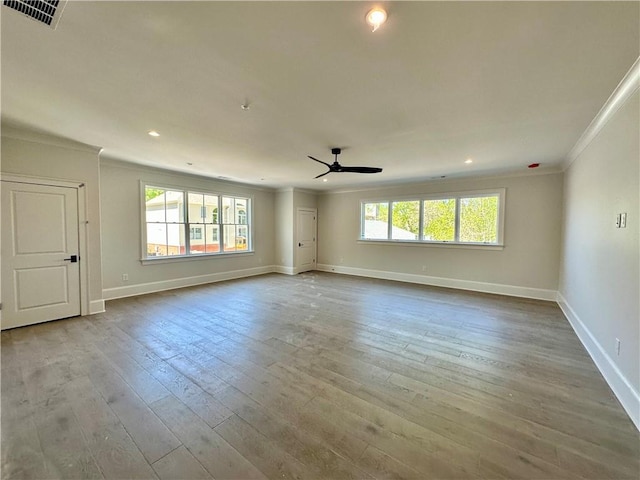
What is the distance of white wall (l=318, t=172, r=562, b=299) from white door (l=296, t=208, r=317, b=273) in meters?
0.91

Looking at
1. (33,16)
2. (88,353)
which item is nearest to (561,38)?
(33,16)

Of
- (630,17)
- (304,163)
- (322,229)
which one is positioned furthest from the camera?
(322,229)

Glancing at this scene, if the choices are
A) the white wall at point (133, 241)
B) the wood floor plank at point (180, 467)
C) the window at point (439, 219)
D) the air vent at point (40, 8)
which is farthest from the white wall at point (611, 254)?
the white wall at point (133, 241)

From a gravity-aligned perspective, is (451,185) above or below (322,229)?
above

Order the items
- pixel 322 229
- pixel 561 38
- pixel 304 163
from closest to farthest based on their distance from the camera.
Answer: pixel 561 38, pixel 304 163, pixel 322 229

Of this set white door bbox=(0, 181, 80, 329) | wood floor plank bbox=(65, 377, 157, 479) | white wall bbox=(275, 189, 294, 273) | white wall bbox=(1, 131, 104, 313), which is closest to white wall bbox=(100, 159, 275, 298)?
white wall bbox=(1, 131, 104, 313)

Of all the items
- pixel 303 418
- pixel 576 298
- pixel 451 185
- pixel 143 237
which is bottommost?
pixel 303 418

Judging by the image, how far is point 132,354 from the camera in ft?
9.65

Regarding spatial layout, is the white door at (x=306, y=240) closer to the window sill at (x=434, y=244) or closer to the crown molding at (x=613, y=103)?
the window sill at (x=434, y=244)

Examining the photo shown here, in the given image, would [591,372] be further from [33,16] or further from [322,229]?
[322,229]

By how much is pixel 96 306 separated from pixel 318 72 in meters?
4.77

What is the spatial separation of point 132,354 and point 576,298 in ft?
18.8

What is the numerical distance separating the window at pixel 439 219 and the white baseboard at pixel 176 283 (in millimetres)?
3385

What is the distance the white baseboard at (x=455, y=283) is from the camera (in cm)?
542
